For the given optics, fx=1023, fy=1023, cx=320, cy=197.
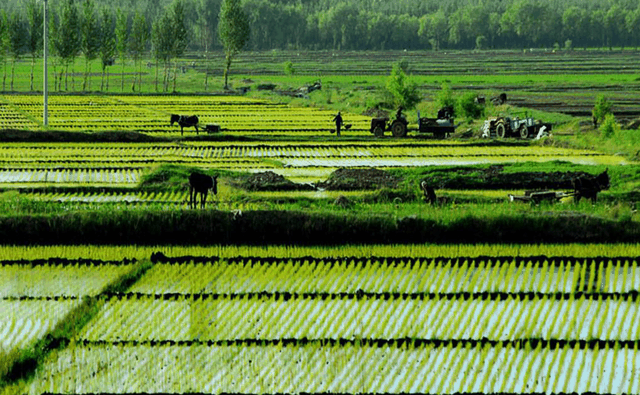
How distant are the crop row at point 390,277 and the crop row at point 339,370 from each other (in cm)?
245

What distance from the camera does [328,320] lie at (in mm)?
10898

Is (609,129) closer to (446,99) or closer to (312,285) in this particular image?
(446,99)

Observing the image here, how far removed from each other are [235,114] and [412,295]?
32844 millimetres

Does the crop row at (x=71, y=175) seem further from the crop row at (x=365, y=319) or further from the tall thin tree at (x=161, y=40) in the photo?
the tall thin tree at (x=161, y=40)

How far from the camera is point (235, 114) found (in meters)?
44.1

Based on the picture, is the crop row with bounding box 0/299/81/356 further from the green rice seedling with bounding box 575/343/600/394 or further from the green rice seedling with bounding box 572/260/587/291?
the green rice seedling with bounding box 572/260/587/291

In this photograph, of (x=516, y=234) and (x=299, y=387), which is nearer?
(x=299, y=387)

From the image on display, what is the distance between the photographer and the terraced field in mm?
8922

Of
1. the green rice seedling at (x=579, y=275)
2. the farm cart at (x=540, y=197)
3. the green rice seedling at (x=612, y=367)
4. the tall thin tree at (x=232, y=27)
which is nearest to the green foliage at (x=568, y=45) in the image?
the tall thin tree at (x=232, y=27)

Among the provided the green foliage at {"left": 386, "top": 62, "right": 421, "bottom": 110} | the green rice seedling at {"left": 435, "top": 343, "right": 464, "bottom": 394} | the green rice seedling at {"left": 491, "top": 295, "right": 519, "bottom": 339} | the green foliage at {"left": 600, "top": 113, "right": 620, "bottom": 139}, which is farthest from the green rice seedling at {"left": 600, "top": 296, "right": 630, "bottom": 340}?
the green foliage at {"left": 386, "top": 62, "right": 421, "bottom": 110}

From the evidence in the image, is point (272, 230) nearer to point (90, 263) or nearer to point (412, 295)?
point (90, 263)

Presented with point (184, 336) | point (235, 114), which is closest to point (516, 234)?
point (184, 336)

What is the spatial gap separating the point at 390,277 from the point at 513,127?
67.0ft

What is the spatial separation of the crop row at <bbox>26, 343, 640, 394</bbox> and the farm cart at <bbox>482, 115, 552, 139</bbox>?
74.9ft
